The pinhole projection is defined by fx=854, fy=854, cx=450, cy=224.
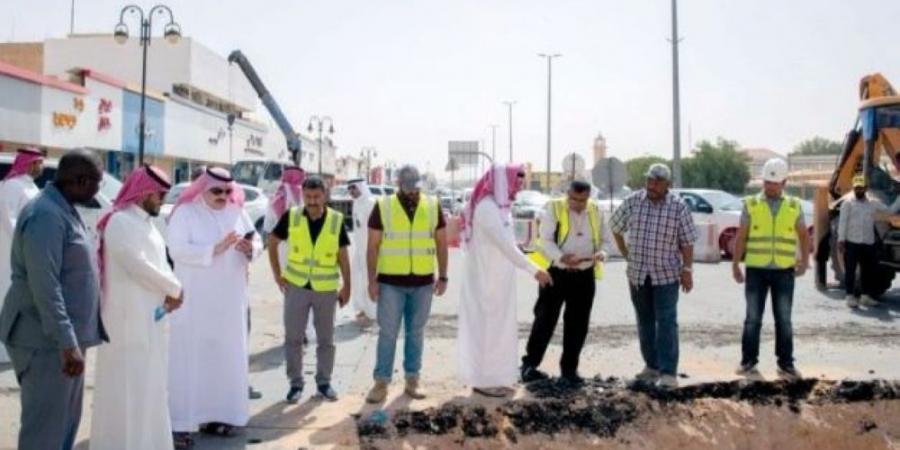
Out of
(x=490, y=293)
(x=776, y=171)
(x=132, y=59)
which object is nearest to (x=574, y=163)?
(x=776, y=171)

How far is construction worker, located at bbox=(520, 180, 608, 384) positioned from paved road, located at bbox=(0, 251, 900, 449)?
2.22 ft

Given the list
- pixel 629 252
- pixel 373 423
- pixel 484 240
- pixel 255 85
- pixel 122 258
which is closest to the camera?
pixel 122 258

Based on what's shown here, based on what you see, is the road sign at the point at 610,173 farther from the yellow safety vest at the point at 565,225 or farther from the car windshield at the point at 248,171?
the car windshield at the point at 248,171

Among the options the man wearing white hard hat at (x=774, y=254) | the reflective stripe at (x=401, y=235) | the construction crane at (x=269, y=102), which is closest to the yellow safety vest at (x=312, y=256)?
the reflective stripe at (x=401, y=235)

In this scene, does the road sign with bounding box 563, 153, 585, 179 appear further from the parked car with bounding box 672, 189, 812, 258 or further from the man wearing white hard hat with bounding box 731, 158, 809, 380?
the man wearing white hard hat with bounding box 731, 158, 809, 380

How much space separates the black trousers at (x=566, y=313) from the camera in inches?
281

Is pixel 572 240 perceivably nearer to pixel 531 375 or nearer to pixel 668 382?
pixel 531 375

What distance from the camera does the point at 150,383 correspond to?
469 cm

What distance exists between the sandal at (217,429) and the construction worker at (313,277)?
86 cm

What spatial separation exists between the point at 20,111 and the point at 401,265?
1989 centimetres

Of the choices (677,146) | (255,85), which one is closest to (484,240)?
(677,146)

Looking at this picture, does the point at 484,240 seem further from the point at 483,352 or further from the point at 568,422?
the point at 568,422

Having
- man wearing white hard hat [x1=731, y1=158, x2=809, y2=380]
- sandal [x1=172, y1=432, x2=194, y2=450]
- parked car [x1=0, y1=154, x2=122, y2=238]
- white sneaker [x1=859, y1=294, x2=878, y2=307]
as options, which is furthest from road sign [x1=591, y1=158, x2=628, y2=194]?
sandal [x1=172, y1=432, x2=194, y2=450]

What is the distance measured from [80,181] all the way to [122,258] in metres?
0.58
